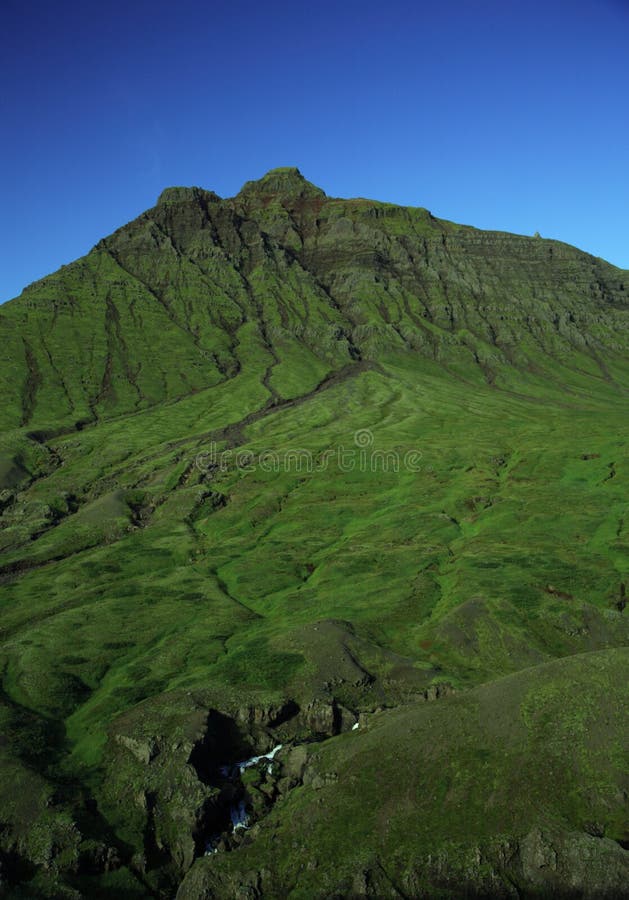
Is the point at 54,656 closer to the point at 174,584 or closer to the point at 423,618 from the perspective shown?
the point at 174,584

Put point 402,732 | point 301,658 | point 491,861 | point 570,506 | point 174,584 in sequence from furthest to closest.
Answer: point 570,506
point 174,584
point 301,658
point 402,732
point 491,861

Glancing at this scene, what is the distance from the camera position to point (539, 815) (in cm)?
5950

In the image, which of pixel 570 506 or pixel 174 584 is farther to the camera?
pixel 570 506

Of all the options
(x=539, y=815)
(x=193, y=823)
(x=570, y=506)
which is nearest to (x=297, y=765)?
(x=193, y=823)

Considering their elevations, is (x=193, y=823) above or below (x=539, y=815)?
below

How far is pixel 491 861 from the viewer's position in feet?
185

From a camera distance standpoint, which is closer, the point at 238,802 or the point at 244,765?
the point at 238,802

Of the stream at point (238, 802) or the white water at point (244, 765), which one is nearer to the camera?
the stream at point (238, 802)

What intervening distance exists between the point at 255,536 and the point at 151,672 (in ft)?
269

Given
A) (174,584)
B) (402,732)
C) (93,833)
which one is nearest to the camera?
(93,833)

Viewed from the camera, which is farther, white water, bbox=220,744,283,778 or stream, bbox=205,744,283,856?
white water, bbox=220,744,283,778

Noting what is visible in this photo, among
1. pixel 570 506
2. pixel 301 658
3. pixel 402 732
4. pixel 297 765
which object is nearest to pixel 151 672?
pixel 301 658

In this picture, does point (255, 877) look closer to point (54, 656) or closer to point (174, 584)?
point (54, 656)

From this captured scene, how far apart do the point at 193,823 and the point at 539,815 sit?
37688 mm
